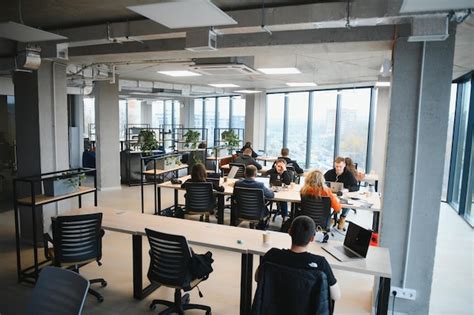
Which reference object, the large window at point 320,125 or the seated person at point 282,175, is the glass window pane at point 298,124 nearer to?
the large window at point 320,125

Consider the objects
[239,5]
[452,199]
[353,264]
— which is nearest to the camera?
[353,264]

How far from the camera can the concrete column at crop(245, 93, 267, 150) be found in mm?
12242

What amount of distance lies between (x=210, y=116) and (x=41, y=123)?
11863 mm

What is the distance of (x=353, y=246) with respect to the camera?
3.06m

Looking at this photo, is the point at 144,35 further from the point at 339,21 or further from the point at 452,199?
the point at 452,199

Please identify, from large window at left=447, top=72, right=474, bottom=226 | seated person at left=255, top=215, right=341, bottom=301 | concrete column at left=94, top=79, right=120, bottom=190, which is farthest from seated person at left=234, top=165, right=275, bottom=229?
concrete column at left=94, top=79, right=120, bottom=190

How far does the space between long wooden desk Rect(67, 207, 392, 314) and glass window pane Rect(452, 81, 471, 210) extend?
6133 mm

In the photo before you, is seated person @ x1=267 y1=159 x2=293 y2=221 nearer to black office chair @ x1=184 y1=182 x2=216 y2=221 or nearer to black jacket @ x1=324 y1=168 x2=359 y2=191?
black jacket @ x1=324 y1=168 x2=359 y2=191

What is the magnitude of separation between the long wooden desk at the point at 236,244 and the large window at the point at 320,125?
24.3 feet

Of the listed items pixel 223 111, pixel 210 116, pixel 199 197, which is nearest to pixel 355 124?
pixel 199 197

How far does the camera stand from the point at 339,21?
3.21m

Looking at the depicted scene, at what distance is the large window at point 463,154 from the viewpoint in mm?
7238

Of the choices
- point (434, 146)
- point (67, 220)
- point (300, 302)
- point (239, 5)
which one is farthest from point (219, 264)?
point (239, 5)

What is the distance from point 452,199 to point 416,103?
657 cm
